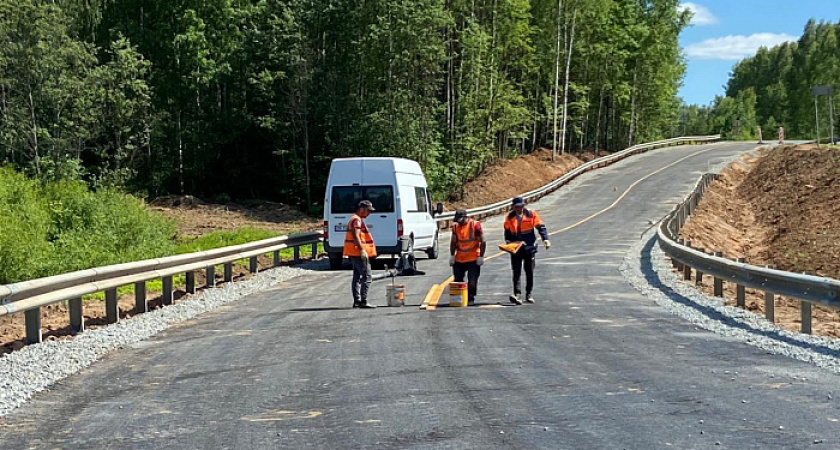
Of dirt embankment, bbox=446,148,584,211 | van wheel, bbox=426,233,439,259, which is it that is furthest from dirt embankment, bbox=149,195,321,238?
van wheel, bbox=426,233,439,259

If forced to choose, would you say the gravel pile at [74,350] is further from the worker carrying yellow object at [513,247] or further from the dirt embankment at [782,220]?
the dirt embankment at [782,220]

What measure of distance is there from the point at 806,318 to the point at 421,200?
13556 mm

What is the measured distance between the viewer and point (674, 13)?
7719cm

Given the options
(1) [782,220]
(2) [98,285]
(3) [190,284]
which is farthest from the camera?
(1) [782,220]

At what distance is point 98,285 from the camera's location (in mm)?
11523

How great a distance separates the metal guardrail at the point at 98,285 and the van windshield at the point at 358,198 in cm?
399

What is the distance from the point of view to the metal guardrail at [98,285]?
964 centimetres

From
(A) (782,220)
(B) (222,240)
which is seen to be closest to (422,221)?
(B) (222,240)

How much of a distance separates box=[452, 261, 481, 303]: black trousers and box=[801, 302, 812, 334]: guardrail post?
5.12 metres

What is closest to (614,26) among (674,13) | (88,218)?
(674,13)

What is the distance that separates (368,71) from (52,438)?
39.5 m

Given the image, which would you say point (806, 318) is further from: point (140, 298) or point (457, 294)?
point (140, 298)

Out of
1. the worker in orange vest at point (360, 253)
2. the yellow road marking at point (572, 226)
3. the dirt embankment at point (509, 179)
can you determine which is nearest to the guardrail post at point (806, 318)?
the yellow road marking at point (572, 226)

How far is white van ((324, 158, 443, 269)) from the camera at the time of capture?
69.1 feet
